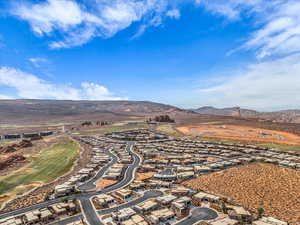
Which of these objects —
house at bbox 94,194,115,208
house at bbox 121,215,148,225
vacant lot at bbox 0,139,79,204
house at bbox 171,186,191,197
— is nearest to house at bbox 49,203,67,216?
house at bbox 94,194,115,208

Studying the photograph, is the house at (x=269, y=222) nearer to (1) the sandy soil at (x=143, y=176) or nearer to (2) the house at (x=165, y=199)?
(2) the house at (x=165, y=199)

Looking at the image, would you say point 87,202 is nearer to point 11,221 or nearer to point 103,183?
point 103,183

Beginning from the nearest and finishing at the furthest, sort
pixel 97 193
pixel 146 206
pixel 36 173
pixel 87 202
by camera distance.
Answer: pixel 146 206
pixel 87 202
pixel 97 193
pixel 36 173

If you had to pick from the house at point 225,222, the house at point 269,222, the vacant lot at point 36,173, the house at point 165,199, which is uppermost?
→ the house at point 269,222

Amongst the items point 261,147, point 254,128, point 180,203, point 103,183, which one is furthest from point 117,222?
point 254,128

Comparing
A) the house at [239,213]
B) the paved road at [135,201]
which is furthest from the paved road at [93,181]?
the house at [239,213]

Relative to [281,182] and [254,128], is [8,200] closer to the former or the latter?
[281,182]

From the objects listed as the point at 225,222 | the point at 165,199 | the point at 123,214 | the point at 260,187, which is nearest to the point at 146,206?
the point at 165,199
